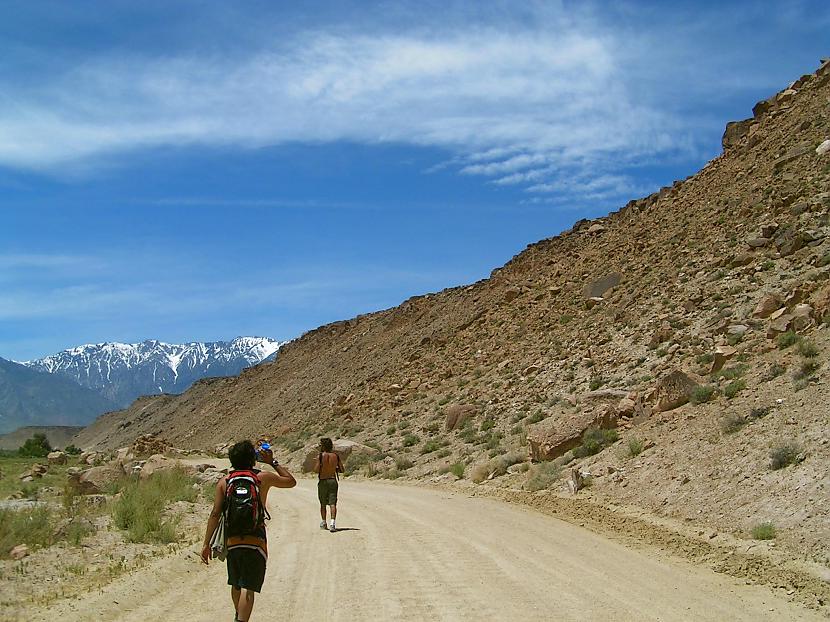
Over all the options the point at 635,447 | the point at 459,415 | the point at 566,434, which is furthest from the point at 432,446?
the point at 635,447

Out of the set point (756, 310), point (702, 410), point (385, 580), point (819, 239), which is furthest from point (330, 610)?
point (819, 239)

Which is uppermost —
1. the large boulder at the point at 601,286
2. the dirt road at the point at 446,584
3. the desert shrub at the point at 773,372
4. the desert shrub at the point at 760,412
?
the large boulder at the point at 601,286

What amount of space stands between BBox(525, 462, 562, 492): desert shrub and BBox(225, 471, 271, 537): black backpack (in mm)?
13777

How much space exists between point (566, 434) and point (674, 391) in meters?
3.25

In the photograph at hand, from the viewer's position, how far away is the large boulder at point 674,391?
2020 centimetres

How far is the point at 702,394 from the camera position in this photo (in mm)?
19422

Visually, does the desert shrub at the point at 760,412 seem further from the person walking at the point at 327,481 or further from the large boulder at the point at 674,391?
the person walking at the point at 327,481

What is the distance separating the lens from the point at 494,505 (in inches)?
747

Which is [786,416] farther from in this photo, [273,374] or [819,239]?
[273,374]

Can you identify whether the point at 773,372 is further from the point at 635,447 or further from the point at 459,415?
the point at 459,415

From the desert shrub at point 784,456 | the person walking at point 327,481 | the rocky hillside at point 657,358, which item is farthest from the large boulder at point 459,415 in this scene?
the desert shrub at point 784,456

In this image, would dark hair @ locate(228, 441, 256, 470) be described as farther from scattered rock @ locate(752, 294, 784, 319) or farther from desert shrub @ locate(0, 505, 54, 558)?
scattered rock @ locate(752, 294, 784, 319)

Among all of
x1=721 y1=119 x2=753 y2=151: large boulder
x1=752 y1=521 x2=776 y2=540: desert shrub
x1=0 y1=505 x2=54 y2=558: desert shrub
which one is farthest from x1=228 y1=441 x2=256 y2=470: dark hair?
x1=721 y1=119 x2=753 y2=151: large boulder

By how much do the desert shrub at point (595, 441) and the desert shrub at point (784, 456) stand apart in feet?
21.4
